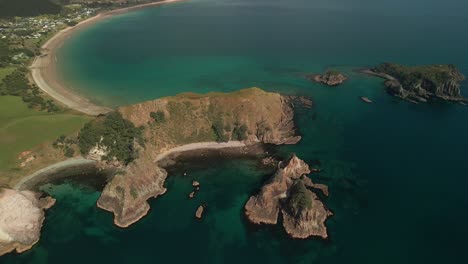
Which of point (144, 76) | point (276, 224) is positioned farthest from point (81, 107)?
point (276, 224)

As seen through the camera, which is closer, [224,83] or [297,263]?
[297,263]

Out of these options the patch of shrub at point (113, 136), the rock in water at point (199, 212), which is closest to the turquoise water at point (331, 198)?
the rock in water at point (199, 212)

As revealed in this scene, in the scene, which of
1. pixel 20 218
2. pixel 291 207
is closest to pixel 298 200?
pixel 291 207

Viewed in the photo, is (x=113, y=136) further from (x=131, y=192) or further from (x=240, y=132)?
(x=240, y=132)

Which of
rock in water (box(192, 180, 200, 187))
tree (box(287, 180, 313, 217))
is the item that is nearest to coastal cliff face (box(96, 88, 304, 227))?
rock in water (box(192, 180, 200, 187))

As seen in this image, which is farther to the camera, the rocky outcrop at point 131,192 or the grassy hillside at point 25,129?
the grassy hillside at point 25,129

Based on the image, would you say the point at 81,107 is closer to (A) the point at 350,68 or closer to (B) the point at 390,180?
(B) the point at 390,180

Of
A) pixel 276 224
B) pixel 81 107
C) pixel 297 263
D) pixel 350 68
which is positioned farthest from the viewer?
pixel 350 68

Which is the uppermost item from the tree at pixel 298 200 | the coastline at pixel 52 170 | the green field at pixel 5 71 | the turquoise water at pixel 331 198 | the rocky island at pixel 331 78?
the green field at pixel 5 71

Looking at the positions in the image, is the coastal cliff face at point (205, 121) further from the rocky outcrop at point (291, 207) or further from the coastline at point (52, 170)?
the rocky outcrop at point (291, 207)
